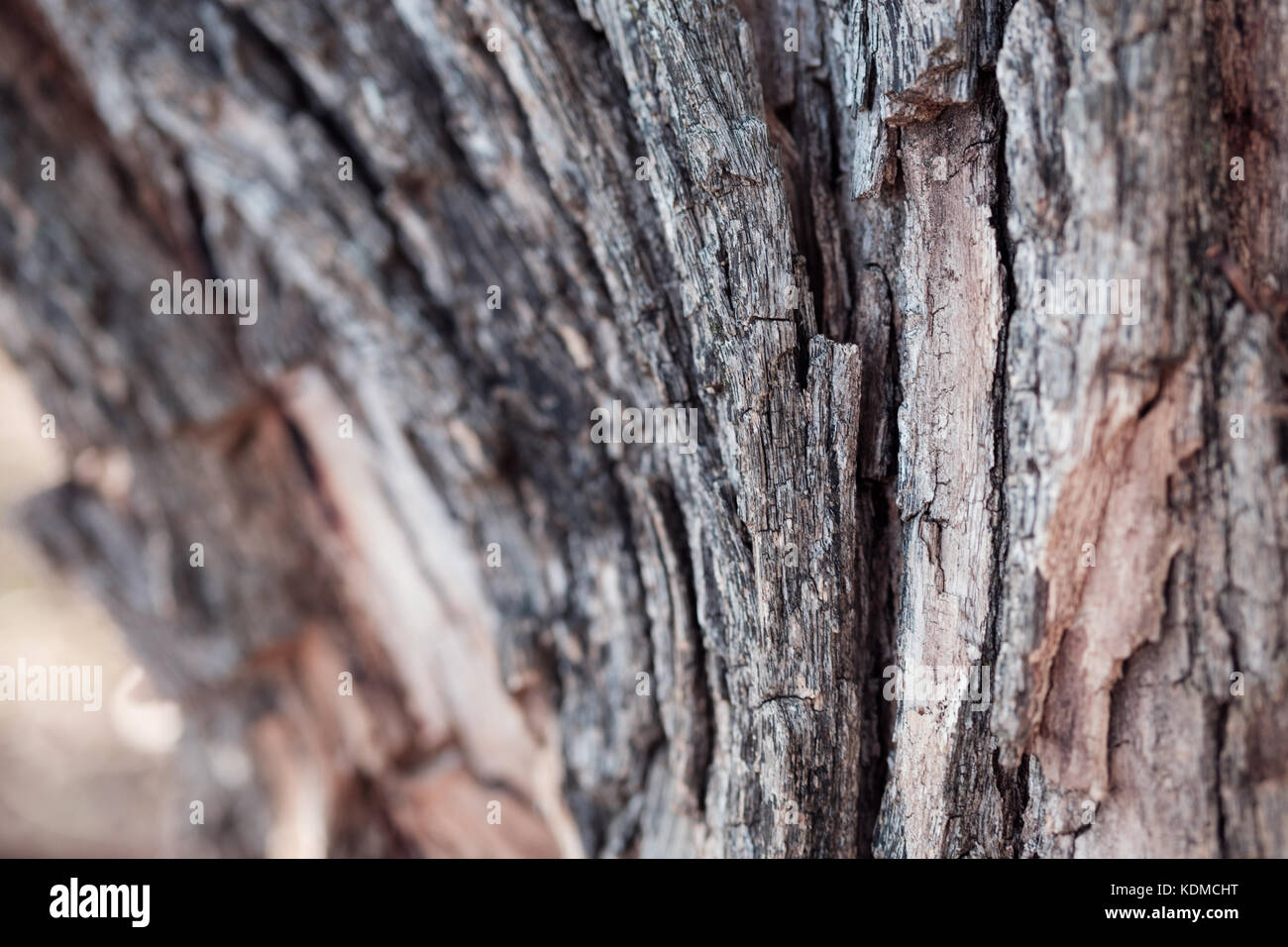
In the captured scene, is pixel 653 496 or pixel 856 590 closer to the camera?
pixel 856 590

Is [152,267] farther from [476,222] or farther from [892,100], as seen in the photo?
[892,100]

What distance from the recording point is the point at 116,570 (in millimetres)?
2109

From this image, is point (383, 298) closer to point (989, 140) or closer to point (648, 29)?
point (648, 29)

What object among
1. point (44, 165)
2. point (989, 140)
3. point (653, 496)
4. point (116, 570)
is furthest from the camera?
point (116, 570)

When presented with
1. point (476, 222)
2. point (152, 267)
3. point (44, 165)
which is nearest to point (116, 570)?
point (152, 267)

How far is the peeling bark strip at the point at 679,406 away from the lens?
1359mm

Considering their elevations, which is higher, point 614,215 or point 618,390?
point 614,215

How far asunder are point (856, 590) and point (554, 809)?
99 cm

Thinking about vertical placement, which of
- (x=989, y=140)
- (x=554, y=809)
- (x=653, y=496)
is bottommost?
(x=554, y=809)

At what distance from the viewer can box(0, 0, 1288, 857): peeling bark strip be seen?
1359 mm

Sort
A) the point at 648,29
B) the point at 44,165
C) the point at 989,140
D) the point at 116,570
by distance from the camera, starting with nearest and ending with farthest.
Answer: the point at 989,140 < the point at 648,29 < the point at 44,165 < the point at 116,570

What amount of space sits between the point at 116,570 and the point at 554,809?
1.31 m

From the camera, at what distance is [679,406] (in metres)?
1.69

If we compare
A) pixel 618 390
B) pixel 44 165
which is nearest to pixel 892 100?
pixel 618 390
